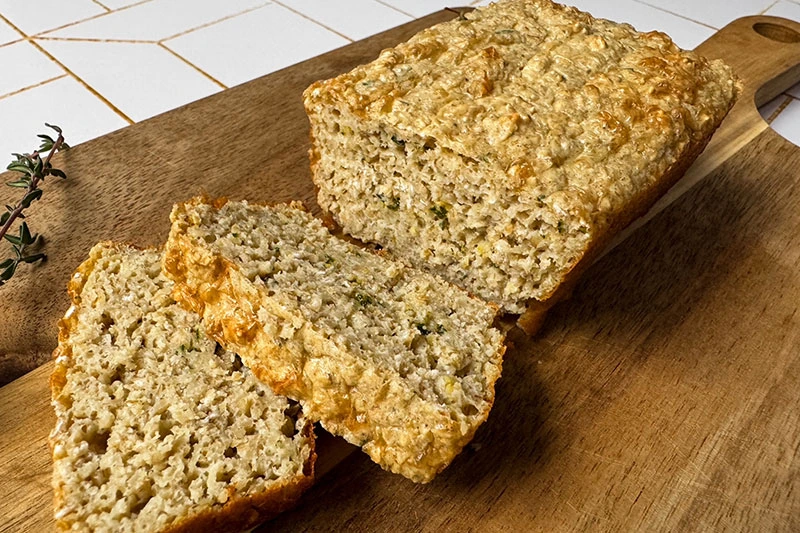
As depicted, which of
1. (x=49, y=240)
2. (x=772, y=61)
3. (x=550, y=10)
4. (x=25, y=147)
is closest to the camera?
(x=49, y=240)

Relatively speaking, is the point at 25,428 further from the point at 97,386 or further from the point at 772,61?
the point at 772,61

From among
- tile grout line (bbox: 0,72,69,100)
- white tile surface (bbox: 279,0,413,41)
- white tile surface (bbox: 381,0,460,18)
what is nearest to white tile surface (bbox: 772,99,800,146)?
white tile surface (bbox: 381,0,460,18)

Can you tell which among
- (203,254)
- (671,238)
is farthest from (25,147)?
(671,238)

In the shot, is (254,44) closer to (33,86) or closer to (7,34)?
(33,86)

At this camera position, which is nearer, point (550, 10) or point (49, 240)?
point (49, 240)

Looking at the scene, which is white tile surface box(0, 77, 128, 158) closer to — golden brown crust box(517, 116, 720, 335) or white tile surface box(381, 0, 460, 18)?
white tile surface box(381, 0, 460, 18)

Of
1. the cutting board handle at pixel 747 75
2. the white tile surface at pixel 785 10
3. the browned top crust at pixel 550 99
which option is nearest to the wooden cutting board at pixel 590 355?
the cutting board handle at pixel 747 75

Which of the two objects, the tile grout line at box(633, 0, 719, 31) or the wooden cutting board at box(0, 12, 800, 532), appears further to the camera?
the tile grout line at box(633, 0, 719, 31)
